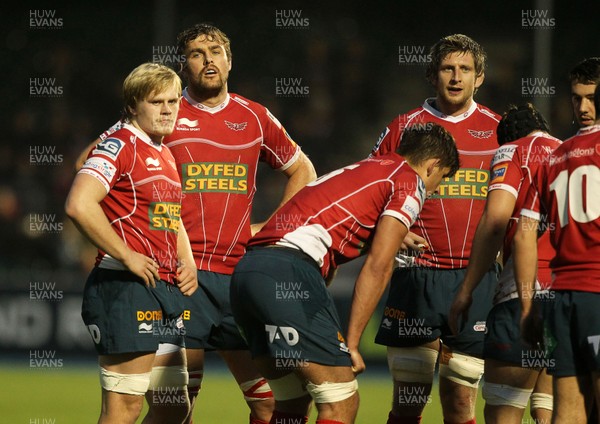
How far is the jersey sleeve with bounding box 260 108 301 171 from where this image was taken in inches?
255

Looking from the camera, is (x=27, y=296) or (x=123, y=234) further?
(x=27, y=296)

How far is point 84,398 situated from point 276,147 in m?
4.36

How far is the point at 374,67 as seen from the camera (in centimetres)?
1491

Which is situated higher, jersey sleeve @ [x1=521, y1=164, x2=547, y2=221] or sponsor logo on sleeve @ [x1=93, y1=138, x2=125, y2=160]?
sponsor logo on sleeve @ [x1=93, y1=138, x2=125, y2=160]

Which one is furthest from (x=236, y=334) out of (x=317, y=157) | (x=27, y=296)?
(x=317, y=157)

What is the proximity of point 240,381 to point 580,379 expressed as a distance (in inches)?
93.9

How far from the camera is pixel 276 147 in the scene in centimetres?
651

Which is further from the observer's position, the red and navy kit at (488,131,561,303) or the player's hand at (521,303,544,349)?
the red and navy kit at (488,131,561,303)

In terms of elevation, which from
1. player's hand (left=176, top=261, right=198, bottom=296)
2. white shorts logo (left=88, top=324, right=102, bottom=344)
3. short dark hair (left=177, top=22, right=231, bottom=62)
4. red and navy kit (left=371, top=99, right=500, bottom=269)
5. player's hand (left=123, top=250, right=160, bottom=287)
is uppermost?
short dark hair (left=177, top=22, right=231, bottom=62)

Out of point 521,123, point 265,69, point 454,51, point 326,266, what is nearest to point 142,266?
point 326,266

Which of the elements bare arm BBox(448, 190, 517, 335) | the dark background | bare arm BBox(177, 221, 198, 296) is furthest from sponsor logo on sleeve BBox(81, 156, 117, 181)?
the dark background

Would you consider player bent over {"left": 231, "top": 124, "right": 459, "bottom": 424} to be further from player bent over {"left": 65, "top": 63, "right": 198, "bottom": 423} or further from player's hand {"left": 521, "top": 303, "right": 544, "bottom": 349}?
player's hand {"left": 521, "top": 303, "right": 544, "bottom": 349}

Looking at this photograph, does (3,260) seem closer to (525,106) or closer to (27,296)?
(27,296)

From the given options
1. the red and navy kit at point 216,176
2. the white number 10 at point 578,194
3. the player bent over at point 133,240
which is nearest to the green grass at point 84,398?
the red and navy kit at point 216,176
